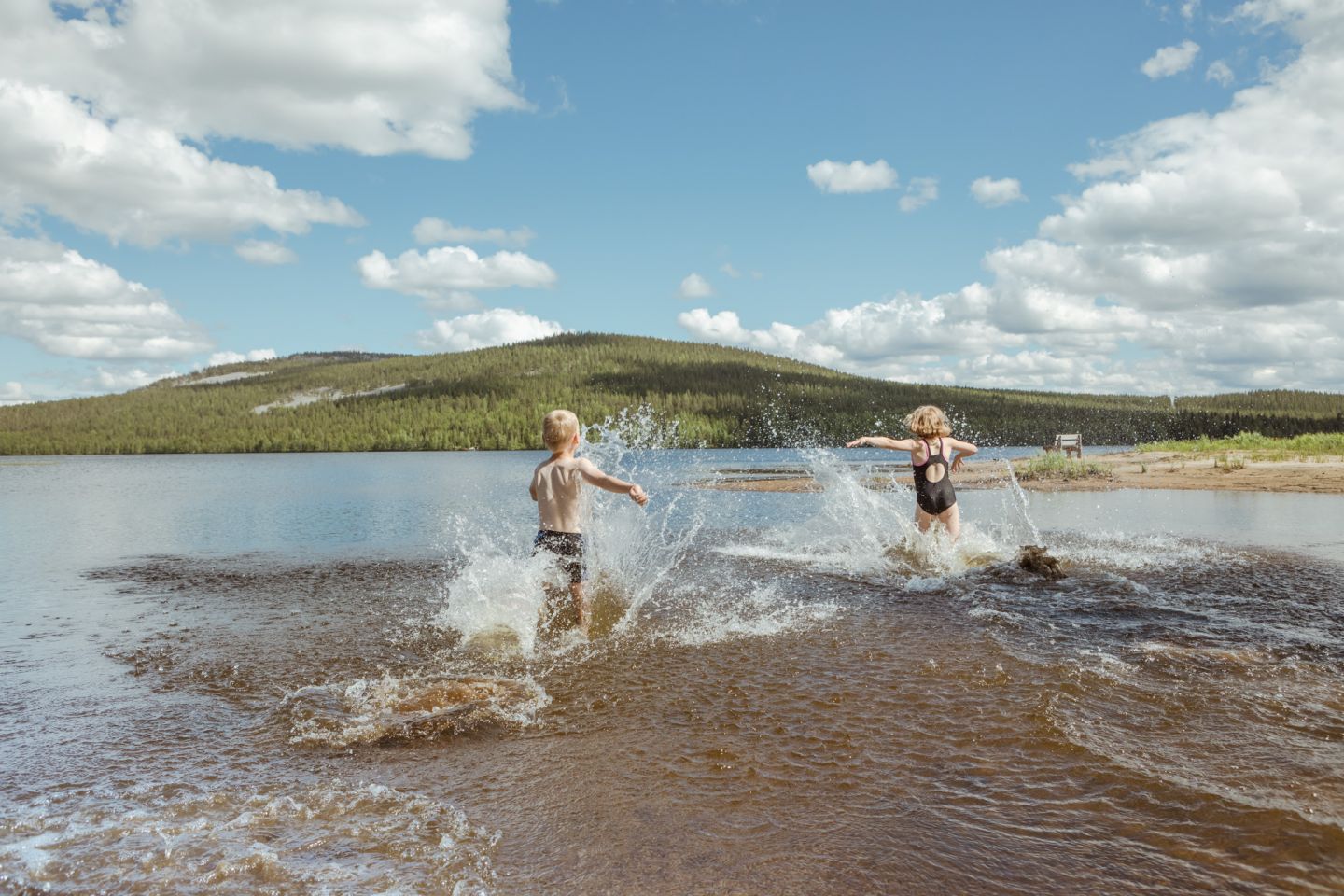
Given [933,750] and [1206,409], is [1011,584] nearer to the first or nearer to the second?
[933,750]

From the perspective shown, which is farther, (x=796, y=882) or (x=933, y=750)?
(x=933, y=750)

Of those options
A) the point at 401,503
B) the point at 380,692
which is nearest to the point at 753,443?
the point at 401,503

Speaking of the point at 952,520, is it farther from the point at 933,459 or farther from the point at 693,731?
the point at 693,731

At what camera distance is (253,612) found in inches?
418

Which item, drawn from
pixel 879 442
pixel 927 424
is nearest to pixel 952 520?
pixel 927 424

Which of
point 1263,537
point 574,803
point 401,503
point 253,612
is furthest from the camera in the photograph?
point 401,503

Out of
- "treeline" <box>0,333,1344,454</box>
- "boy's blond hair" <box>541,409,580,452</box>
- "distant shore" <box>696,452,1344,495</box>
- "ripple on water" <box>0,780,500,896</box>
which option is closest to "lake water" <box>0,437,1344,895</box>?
"ripple on water" <box>0,780,500,896</box>

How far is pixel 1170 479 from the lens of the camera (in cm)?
3083

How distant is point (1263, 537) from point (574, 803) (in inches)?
637

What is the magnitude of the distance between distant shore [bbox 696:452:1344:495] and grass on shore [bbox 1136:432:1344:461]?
116cm

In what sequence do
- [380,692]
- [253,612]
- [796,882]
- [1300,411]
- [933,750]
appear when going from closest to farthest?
[796,882], [933,750], [380,692], [253,612], [1300,411]

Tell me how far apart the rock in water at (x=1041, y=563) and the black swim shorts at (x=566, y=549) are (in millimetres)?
7103

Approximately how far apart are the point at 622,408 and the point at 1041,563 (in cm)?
15748

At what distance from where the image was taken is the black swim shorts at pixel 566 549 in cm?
824
